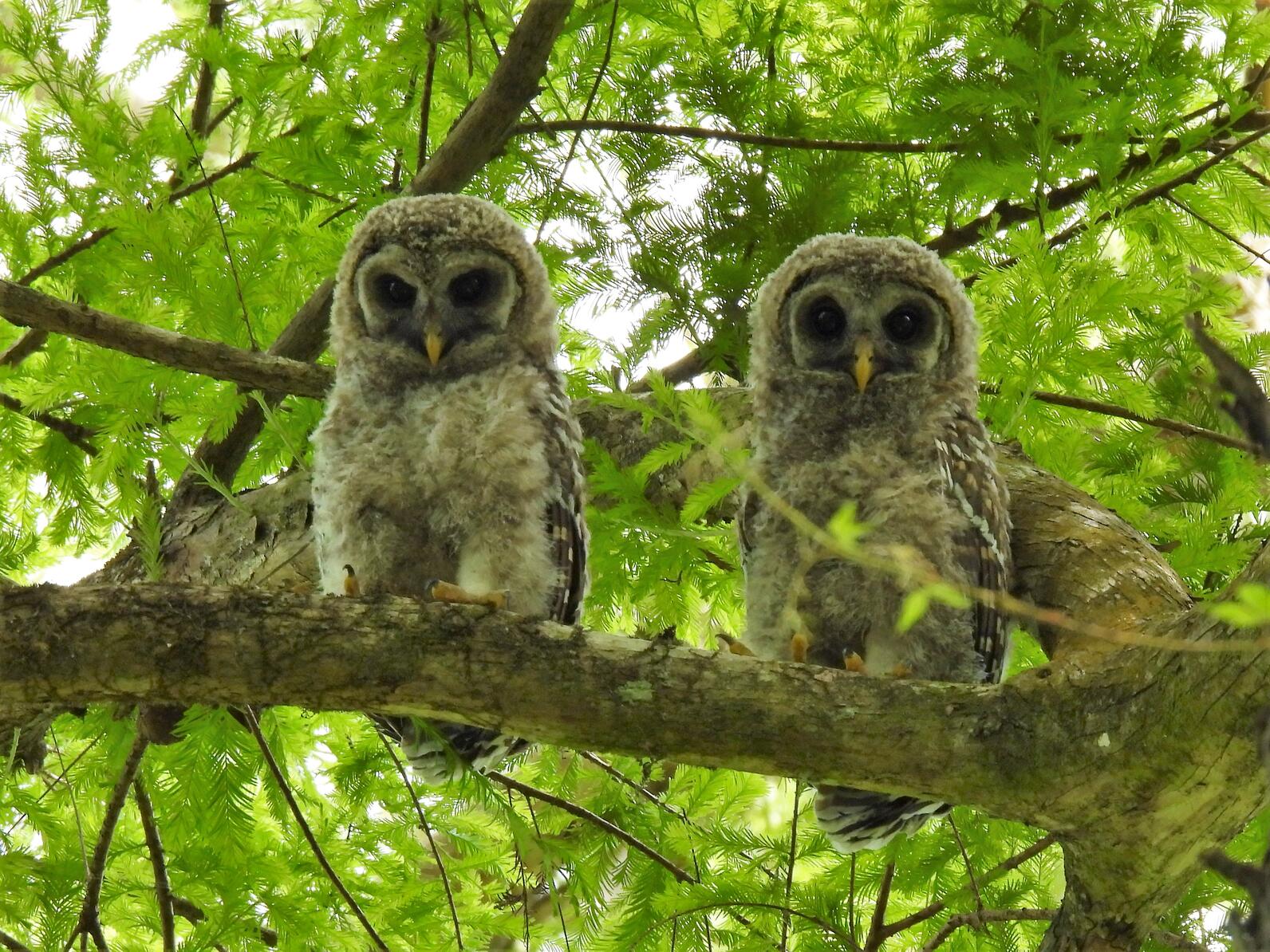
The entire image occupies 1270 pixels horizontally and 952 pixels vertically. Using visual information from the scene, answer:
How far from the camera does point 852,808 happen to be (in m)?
3.25

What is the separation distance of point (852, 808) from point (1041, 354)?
127 cm

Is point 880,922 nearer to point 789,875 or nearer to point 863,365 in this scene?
point 789,875

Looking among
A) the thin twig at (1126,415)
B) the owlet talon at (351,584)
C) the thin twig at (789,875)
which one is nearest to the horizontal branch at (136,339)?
the owlet talon at (351,584)

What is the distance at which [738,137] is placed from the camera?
13.5ft

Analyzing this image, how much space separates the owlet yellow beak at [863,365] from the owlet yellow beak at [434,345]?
3.69 feet

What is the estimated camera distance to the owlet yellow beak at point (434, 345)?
3.45 meters

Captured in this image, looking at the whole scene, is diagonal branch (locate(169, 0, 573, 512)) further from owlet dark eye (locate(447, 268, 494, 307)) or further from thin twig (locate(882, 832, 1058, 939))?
thin twig (locate(882, 832, 1058, 939))

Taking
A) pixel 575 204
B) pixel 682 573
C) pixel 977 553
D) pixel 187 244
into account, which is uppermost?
pixel 575 204

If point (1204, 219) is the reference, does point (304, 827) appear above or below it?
below

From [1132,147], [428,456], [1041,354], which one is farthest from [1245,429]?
[1132,147]

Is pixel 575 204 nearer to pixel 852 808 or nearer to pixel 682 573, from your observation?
pixel 682 573

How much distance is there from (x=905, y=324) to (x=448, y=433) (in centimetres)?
132

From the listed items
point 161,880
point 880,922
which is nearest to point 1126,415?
point 880,922

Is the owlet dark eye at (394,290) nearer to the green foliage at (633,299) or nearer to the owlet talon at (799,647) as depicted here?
the green foliage at (633,299)
